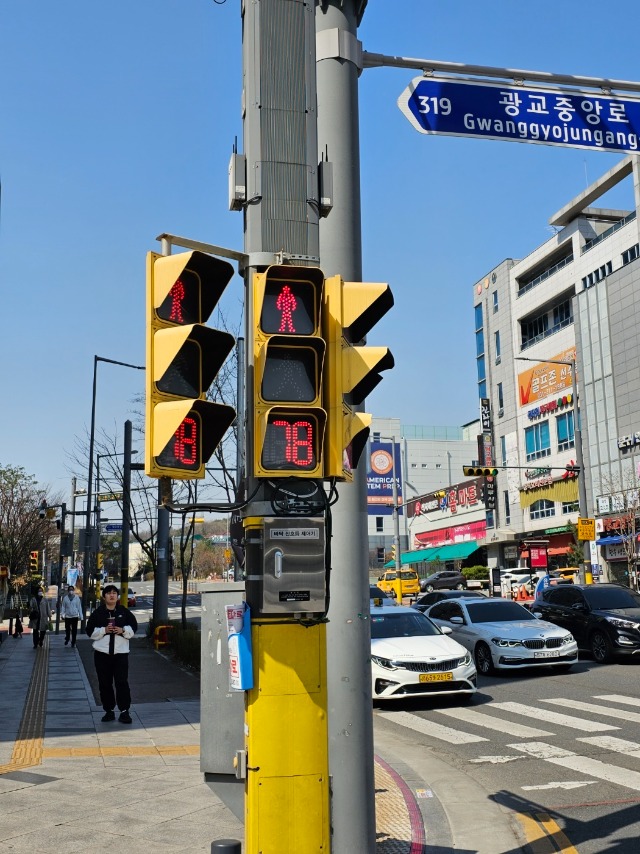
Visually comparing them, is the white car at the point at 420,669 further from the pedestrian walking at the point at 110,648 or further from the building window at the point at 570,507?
the building window at the point at 570,507

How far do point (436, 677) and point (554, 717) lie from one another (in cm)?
204

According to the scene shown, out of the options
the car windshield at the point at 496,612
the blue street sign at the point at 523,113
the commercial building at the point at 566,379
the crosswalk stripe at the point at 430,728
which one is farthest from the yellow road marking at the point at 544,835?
the commercial building at the point at 566,379

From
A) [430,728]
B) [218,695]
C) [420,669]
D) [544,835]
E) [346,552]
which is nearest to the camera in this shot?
[218,695]

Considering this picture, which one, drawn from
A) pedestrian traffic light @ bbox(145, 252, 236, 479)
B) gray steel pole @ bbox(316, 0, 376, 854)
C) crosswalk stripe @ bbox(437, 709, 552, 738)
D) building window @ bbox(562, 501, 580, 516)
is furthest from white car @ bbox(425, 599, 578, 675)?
building window @ bbox(562, 501, 580, 516)

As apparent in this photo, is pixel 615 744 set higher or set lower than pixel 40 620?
lower

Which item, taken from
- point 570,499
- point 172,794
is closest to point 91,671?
point 172,794

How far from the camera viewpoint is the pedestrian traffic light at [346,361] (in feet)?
14.9

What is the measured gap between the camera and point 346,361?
464 centimetres

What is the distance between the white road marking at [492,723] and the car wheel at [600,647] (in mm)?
5810

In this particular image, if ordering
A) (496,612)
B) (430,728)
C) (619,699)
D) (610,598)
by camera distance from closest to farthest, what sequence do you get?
(430,728) < (619,699) < (496,612) < (610,598)

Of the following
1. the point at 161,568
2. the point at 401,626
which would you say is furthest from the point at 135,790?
the point at 161,568

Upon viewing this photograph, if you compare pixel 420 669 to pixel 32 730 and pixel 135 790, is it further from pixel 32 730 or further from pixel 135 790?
pixel 135 790

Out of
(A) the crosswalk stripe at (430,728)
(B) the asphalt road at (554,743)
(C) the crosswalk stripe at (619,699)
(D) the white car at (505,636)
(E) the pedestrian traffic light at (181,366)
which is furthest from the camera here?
(D) the white car at (505,636)

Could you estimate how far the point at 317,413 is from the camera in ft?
14.6
